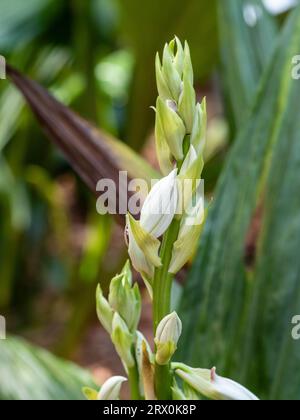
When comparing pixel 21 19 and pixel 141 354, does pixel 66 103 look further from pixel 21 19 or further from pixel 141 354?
pixel 141 354

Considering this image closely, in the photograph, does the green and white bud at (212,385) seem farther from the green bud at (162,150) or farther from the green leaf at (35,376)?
the green leaf at (35,376)

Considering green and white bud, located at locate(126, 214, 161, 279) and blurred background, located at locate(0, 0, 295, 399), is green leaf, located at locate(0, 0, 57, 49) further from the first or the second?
green and white bud, located at locate(126, 214, 161, 279)

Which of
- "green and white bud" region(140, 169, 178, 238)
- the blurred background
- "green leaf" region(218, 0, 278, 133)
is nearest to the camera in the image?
"green and white bud" region(140, 169, 178, 238)

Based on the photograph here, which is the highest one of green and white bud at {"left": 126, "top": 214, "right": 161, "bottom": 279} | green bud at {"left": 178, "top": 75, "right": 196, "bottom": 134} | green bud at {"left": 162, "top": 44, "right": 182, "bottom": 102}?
green bud at {"left": 162, "top": 44, "right": 182, "bottom": 102}

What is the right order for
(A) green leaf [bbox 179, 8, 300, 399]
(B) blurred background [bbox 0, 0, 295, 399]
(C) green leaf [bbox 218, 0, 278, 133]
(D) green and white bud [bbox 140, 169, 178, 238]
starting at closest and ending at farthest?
(D) green and white bud [bbox 140, 169, 178, 238] < (A) green leaf [bbox 179, 8, 300, 399] < (C) green leaf [bbox 218, 0, 278, 133] < (B) blurred background [bbox 0, 0, 295, 399]

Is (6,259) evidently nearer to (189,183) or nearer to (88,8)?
(88,8)

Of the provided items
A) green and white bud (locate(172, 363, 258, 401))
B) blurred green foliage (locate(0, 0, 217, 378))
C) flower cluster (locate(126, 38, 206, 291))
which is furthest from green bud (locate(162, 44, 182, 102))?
blurred green foliage (locate(0, 0, 217, 378))
